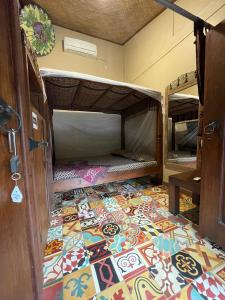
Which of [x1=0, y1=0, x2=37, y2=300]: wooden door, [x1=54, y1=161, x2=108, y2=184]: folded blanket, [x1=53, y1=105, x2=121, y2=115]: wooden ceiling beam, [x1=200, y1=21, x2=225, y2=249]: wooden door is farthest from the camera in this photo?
[x1=53, y1=105, x2=121, y2=115]: wooden ceiling beam

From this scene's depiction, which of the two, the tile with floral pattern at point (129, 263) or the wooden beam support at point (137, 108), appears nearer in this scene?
the tile with floral pattern at point (129, 263)

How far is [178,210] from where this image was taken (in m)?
1.62

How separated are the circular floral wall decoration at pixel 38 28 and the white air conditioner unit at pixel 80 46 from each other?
0.26 m

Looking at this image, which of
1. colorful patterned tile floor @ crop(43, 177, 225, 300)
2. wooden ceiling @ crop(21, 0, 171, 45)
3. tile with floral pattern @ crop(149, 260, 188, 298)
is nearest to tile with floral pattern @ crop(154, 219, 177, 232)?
colorful patterned tile floor @ crop(43, 177, 225, 300)

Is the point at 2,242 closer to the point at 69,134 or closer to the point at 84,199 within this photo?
the point at 84,199

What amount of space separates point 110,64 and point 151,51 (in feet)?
3.61

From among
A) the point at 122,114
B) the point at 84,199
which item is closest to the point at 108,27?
the point at 122,114

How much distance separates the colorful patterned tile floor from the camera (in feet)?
2.70

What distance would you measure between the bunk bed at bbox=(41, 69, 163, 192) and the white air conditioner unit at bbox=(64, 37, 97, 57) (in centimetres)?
114

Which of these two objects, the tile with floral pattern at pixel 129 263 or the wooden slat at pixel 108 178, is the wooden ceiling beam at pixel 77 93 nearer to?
the wooden slat at pixel 108 178

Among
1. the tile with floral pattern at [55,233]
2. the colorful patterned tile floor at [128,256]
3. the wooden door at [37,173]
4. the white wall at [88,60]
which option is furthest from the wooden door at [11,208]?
the white wall at [88,60]

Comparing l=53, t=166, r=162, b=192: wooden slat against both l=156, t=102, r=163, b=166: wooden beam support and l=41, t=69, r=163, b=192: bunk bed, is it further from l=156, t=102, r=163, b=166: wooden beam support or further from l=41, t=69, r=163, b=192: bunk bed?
l=156, t=102, r=163, b=166: wooden beam support

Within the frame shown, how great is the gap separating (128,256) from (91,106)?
269 cm

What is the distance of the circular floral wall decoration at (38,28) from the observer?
2089 millimetres
